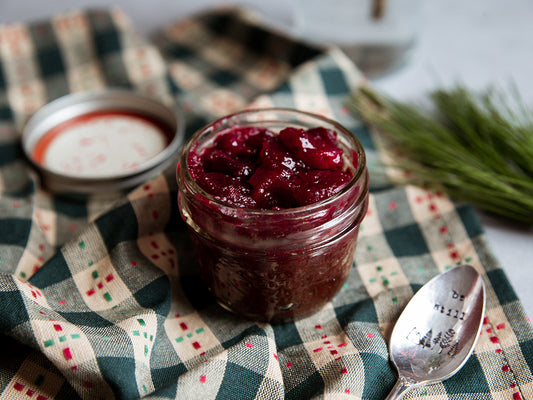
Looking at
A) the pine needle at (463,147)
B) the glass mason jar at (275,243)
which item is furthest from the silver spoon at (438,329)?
the pine needle at (463,147)

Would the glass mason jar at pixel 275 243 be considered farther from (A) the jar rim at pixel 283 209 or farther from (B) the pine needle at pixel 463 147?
(B) the pine needle at pixel 463 147

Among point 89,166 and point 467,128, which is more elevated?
point 467,128

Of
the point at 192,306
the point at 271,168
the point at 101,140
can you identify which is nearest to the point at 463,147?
the point at 271,168

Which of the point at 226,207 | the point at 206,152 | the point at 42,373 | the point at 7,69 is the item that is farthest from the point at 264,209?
the point at 7,69

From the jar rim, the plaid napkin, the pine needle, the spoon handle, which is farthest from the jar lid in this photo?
the spoon handle

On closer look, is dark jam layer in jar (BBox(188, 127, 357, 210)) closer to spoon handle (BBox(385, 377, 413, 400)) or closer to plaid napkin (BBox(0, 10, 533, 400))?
plaid napkin (BBox(0, 10, 533, 400))

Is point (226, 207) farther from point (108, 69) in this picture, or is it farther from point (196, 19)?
point (196, 19)

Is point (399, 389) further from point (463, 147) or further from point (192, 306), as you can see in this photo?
point (463, 147)
